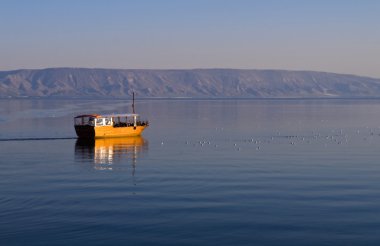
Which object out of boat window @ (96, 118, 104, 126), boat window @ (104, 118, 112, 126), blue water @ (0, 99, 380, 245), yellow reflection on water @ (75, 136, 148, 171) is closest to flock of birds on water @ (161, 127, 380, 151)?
blue water @ (0, 99, 380, 245)

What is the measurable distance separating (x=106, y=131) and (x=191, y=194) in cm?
3845

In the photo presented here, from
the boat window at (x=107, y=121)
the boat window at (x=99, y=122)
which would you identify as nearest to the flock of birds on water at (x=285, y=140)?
the boat window at (x=107, y=121)

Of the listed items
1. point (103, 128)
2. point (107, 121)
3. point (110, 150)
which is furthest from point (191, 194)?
point (107, 121)

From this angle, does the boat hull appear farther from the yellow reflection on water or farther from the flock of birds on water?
the flock of birds on water

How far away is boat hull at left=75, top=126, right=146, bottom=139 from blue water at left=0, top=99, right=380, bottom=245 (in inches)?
329

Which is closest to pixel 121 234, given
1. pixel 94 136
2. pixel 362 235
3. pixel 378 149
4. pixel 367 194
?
pixel 362 235

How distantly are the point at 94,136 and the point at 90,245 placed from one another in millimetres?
45359

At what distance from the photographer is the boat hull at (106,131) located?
213ft

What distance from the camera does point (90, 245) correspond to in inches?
807

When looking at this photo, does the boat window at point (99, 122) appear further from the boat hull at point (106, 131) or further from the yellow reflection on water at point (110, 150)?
the yellow reflection on water at point (110, 150)

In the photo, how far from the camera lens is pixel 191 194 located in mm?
29516

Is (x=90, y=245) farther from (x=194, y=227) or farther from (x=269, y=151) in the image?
(x=269, y=151)

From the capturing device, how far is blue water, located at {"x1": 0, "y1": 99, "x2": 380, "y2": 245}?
862 inches

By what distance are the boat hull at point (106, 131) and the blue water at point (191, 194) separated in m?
8.37
